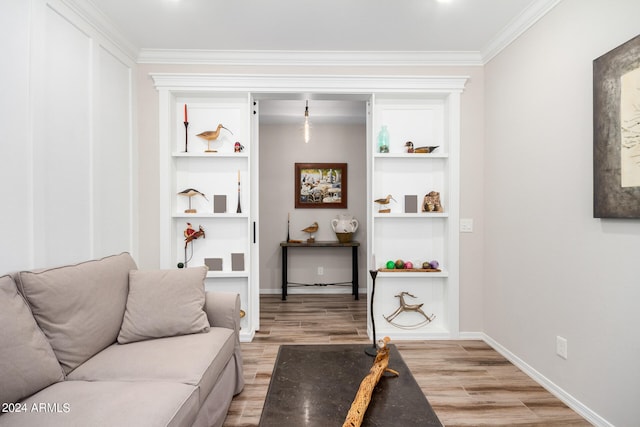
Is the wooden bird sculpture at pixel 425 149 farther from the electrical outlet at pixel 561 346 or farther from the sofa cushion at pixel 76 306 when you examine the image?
the sofa cushion at pixel 76 306

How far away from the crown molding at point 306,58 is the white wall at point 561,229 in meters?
0.45

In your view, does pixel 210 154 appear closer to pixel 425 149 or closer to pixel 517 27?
pixel 425 149

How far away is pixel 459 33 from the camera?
9.73ft

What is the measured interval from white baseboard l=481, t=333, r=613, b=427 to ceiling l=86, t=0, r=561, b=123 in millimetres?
2531

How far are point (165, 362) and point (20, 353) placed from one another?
22.7 inches

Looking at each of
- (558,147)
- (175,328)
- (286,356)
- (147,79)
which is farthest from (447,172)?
(147,79)

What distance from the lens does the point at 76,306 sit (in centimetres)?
182

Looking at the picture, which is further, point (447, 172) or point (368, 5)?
point (447, 172)

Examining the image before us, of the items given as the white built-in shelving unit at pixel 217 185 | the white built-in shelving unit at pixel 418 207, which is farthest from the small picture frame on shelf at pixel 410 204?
the white built-in shelving unit at pixel 217 185

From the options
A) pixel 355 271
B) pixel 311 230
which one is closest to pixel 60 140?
pixel 311 230

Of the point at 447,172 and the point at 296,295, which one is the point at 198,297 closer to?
the point at 447,172

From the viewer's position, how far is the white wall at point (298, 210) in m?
5.27

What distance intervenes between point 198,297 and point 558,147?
2.52 meters

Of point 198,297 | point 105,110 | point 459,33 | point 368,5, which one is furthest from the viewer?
point 459,33
